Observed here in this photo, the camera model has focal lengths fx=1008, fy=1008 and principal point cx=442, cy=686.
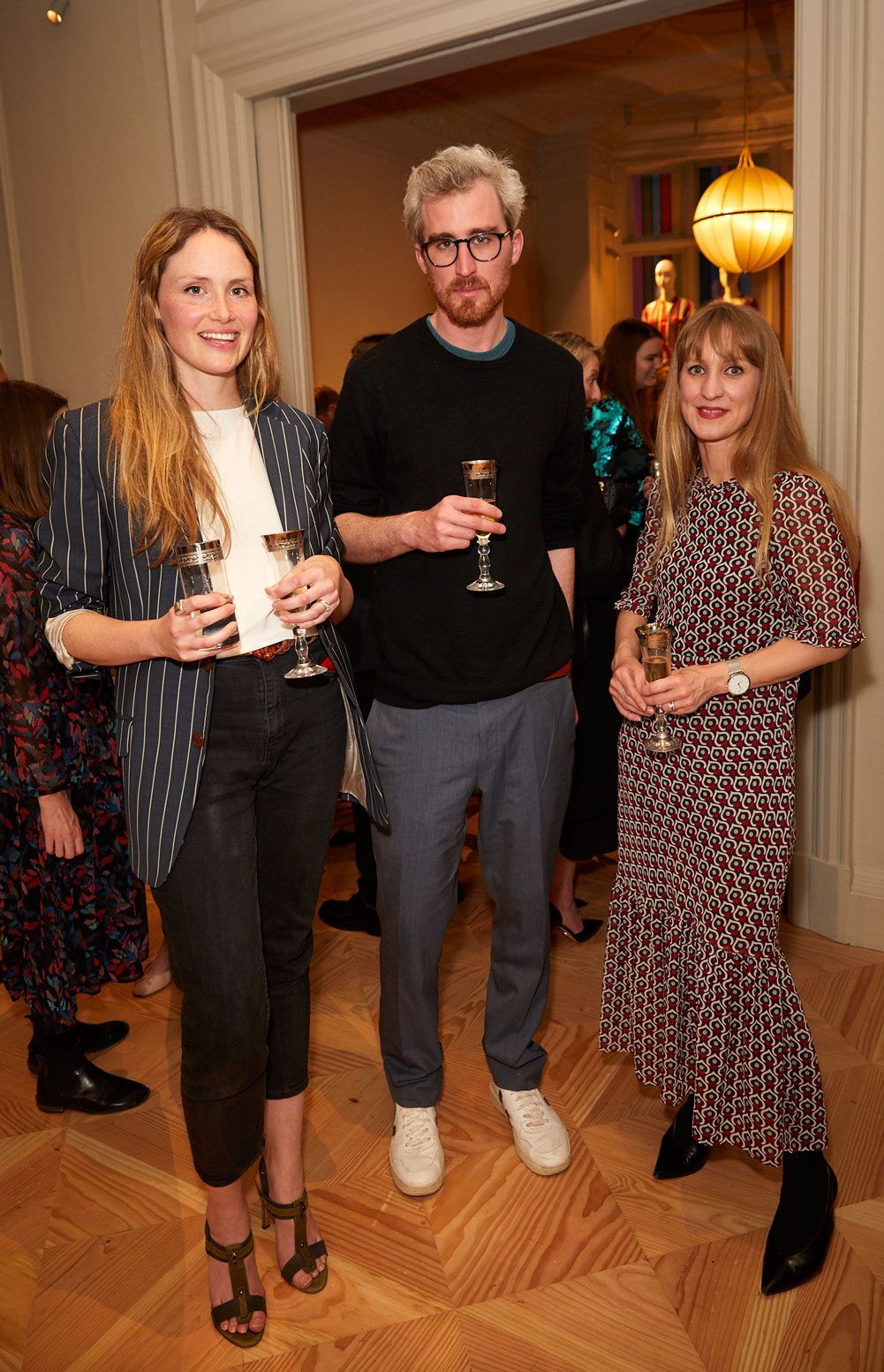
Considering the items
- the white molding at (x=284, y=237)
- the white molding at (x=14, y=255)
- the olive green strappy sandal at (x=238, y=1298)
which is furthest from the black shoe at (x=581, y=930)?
the white molding at (x=14, y=255)

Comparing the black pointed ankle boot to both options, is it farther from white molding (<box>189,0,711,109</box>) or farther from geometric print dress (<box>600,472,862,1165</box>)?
white molding (<box>189,0,711,109</box>)

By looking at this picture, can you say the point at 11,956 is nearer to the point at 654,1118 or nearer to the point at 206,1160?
the point at 206,1160

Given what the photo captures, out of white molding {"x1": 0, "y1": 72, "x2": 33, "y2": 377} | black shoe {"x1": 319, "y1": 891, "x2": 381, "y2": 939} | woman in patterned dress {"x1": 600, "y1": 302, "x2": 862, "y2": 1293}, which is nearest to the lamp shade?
white molding {"x1": 0, "y1": 72, "x2": 33, "y2": 377}

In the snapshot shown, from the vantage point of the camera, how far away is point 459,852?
2068mm

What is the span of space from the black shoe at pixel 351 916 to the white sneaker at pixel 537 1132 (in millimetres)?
1053

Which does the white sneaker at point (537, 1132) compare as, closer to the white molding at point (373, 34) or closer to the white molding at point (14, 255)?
the white molding at point (373, 34)

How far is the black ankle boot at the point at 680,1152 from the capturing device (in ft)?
6.78

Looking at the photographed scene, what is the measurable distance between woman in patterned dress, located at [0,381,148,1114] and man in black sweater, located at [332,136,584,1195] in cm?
71

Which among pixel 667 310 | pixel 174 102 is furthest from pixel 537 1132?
pixel 667 310

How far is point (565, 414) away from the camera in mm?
2020

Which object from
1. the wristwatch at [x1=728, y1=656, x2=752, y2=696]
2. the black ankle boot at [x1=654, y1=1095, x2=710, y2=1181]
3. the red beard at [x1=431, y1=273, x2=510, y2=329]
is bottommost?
the black ankle boot at [x1=654, y1=1095, x2=710, y2=1181]

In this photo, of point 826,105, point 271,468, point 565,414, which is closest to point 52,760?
point 271,468

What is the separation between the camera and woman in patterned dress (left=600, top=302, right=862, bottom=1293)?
1.80 m

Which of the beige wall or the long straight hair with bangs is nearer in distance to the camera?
the long straight hair with bangs
